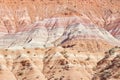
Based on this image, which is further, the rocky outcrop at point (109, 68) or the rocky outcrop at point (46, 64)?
the rocky outcrop at point (46, 64)

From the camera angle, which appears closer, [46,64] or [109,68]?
[109,68]

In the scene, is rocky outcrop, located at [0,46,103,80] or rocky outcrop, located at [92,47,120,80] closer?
rocky outcrop, located at [92,47,120,80]

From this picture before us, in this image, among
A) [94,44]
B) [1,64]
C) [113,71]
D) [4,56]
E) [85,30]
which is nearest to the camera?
[113,71]

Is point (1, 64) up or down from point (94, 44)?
down

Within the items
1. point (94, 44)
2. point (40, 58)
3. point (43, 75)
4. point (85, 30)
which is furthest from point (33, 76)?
point (85, 30)

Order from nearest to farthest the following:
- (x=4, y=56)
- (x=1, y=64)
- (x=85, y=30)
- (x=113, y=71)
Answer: (x=113, y=71), (x=1, y=64), (x=4, y=56), (x=85, y=30)

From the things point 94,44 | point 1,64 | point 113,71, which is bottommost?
point 113,71

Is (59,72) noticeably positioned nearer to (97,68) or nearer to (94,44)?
(97,68)

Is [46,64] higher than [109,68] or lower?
higher
